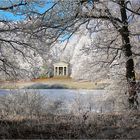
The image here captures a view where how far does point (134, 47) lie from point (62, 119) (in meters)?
6.49

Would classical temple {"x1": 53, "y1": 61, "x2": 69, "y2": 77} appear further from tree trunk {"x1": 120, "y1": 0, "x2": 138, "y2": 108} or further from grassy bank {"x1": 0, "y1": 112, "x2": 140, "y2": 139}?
grassy bank {"x1": 0, "y1": 112, "x2": 140, "y2": 139}

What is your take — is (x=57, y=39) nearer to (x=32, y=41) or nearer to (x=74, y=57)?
(x=32, y=41)

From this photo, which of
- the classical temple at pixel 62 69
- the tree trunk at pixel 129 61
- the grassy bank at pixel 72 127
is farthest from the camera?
the classical temple at pixel 62 69

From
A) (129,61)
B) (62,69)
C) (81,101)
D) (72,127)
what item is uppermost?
(62,69)

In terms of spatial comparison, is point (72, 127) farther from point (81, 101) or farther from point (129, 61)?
point (129, 61)

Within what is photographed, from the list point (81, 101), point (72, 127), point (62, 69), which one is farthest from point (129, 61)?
point (72, 127)

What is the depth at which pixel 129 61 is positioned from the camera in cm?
1852

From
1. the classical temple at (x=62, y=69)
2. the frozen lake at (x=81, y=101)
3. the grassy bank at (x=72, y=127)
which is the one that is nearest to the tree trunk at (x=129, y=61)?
the frozen lake at (x=81, y=101)

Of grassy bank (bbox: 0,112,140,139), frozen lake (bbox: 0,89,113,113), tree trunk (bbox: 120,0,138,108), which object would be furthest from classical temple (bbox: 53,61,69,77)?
grassy bank (bbox: 0,112,140,139)

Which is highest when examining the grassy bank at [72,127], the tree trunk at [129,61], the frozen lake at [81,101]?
the tree trunk at [129,61]

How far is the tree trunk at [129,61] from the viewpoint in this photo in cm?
1792

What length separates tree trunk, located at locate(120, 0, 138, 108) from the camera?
1792 centimetres

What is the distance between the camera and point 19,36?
1623 centimetres

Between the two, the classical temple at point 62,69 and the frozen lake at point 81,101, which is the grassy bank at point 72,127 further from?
the classical temple at point 62,69
